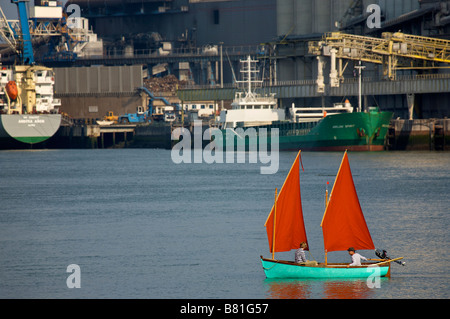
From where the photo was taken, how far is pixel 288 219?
35.0m

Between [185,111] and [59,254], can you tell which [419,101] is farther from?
[59,254]

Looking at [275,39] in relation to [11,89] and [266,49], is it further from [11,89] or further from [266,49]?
[11,89]

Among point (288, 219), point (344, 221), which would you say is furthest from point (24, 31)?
point (344, 221)

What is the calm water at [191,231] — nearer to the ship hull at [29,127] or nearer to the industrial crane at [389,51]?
the industrial crane at [389,51]

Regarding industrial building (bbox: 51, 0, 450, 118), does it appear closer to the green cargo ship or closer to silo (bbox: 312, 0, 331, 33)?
silo (bbox: 312, 0, 331, 33)

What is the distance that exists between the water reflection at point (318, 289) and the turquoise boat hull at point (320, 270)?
0.74 feet

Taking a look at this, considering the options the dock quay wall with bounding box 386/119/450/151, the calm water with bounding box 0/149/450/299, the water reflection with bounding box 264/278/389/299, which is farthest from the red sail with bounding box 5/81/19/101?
the water reflection with bounding box 264/278/389/299

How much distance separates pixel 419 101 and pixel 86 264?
3096 inches

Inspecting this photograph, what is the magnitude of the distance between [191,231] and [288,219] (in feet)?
45.3

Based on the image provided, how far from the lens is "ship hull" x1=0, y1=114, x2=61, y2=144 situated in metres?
137

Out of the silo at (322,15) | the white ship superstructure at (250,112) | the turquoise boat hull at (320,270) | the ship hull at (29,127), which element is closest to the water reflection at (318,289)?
the turquoise boat hull at (320,270)

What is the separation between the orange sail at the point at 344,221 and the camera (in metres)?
35.0

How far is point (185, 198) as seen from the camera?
214 feet
